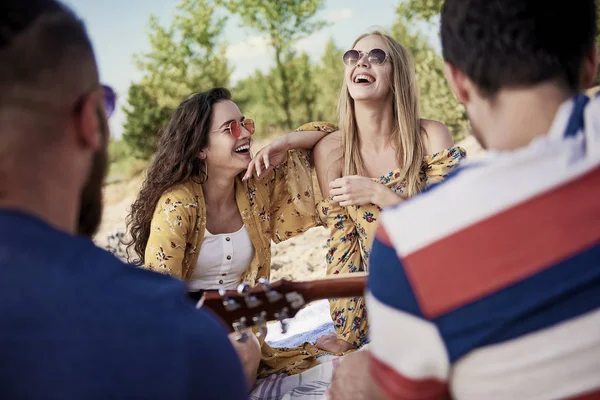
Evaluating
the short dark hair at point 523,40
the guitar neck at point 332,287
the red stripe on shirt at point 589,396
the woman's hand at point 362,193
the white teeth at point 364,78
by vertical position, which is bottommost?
the red stripe on shirt at point 589,396

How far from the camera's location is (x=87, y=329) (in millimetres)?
987

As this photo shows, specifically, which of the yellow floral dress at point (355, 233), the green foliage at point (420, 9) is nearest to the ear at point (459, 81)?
the yellow floral dress at point (355, 233)

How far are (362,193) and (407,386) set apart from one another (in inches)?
90.1

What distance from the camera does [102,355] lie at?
39.2 inches

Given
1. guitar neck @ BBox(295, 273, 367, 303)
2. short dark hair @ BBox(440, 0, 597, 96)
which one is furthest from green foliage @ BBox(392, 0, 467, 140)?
short dark hair @ BBox(440, 0, 597, 96)

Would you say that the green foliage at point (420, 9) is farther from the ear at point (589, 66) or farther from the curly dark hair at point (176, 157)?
the ear at point (589, 66)

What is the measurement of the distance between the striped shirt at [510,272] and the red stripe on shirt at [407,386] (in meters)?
0.03

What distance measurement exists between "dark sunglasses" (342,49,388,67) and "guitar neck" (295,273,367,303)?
5.84 feet

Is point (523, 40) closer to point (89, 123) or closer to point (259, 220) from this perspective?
point (89, 123)

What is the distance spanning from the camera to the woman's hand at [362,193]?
3.45 meters

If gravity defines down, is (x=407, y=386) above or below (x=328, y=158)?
below

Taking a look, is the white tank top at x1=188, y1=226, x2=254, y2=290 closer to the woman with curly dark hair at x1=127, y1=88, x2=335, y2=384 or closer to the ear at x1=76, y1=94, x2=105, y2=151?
the woman with curly dark hair at x1=127, y1=88, x2=335, y2=384

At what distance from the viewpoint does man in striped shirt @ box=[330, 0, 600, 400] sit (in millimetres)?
1114

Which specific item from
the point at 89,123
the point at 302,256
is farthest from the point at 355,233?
the point at 302,256
